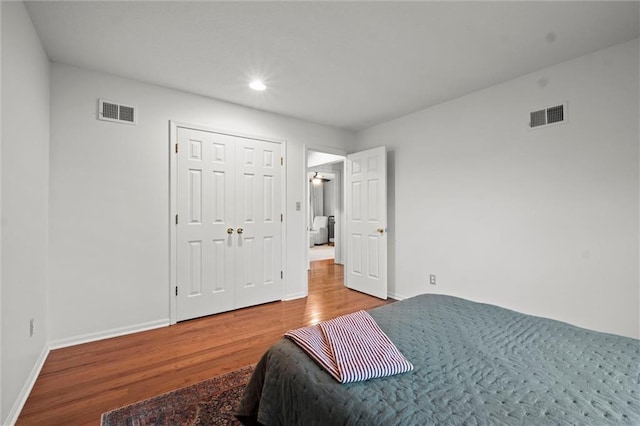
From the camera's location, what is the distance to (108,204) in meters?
2.57

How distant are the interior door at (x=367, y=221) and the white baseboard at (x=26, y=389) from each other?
3.34 meters

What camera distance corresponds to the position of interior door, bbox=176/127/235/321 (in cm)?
297

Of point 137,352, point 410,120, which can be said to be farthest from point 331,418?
point 410,120

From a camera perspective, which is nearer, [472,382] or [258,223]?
[472,382]

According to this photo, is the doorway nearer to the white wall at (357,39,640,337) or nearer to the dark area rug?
the white wall at (357,39,640,337)

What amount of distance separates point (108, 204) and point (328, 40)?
2388mm

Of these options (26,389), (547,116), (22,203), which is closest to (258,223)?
(22,203)

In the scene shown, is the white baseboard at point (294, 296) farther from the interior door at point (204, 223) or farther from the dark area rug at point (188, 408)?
the dark area rug at point (188, 408)

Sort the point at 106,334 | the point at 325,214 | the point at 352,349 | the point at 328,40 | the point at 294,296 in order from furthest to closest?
the point at 325,214, the point at 294,296, the point at 106,334, the point at 328,40, the point at 352,349

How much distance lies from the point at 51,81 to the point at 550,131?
430 cm

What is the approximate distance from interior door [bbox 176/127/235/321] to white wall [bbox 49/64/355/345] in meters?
0.15

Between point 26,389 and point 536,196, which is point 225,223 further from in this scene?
point 536,196

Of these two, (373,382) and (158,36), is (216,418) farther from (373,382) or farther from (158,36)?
(158,36)

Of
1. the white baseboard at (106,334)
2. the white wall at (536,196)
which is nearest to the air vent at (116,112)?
the white baseboard at (106,334)
